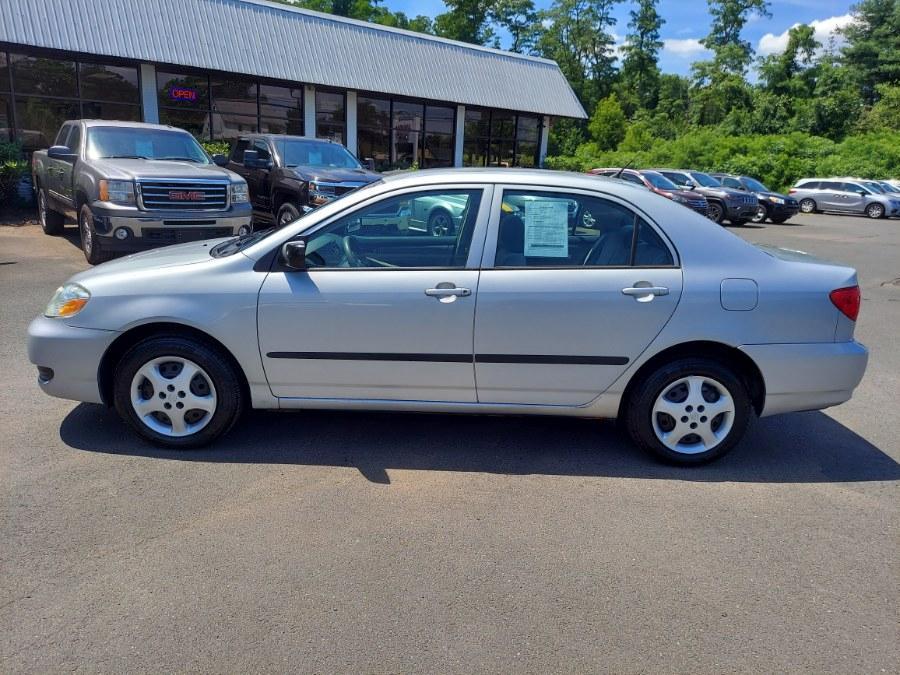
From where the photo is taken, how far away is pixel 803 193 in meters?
32.5

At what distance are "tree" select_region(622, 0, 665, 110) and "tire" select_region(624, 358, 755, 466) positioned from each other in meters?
71.4

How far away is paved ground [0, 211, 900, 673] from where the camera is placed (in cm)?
269

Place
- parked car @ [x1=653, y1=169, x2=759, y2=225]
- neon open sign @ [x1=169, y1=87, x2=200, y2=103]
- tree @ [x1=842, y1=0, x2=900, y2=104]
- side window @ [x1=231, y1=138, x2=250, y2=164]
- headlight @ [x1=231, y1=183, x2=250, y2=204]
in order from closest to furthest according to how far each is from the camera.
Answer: headlight @ [x1=231, y1=183, x2=250, y2=204] → side window @ [x1=231, y1=138, x2=250, y2=164] → neon open sign @ [x1=169, y1=87, x2=200, y2=103] → parked car @ [x1=653, y1=169, x2=759, y2=225] → tree @ [x1=842, y1=0, x2=900, y2=104]

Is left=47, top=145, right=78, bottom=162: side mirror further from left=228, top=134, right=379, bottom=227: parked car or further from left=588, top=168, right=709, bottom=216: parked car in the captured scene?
left=588, top=168, right=709, bottom=216: parked car

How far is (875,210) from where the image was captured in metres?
30.2

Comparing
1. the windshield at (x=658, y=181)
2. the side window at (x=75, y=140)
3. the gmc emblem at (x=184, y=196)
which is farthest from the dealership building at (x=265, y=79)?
the gmc emblem at (x=184, y=196)

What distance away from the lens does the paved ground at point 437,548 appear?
269 cm

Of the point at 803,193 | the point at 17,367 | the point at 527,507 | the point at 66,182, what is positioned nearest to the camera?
the point at 527,507

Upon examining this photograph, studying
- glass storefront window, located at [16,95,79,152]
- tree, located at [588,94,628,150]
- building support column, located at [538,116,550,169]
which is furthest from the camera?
tree, located at [588,94,628,150]

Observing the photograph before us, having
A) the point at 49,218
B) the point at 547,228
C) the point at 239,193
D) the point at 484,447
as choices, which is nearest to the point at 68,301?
the point at 484,447

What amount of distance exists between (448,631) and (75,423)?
123 inches

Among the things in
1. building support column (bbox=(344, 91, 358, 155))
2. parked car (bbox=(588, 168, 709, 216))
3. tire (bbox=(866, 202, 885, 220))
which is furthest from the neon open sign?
tire (bbox=(866, 202, 885, 220))

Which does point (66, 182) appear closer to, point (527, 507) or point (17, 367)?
point (17, 367)

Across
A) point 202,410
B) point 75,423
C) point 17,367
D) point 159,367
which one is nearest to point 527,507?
point 202,410
